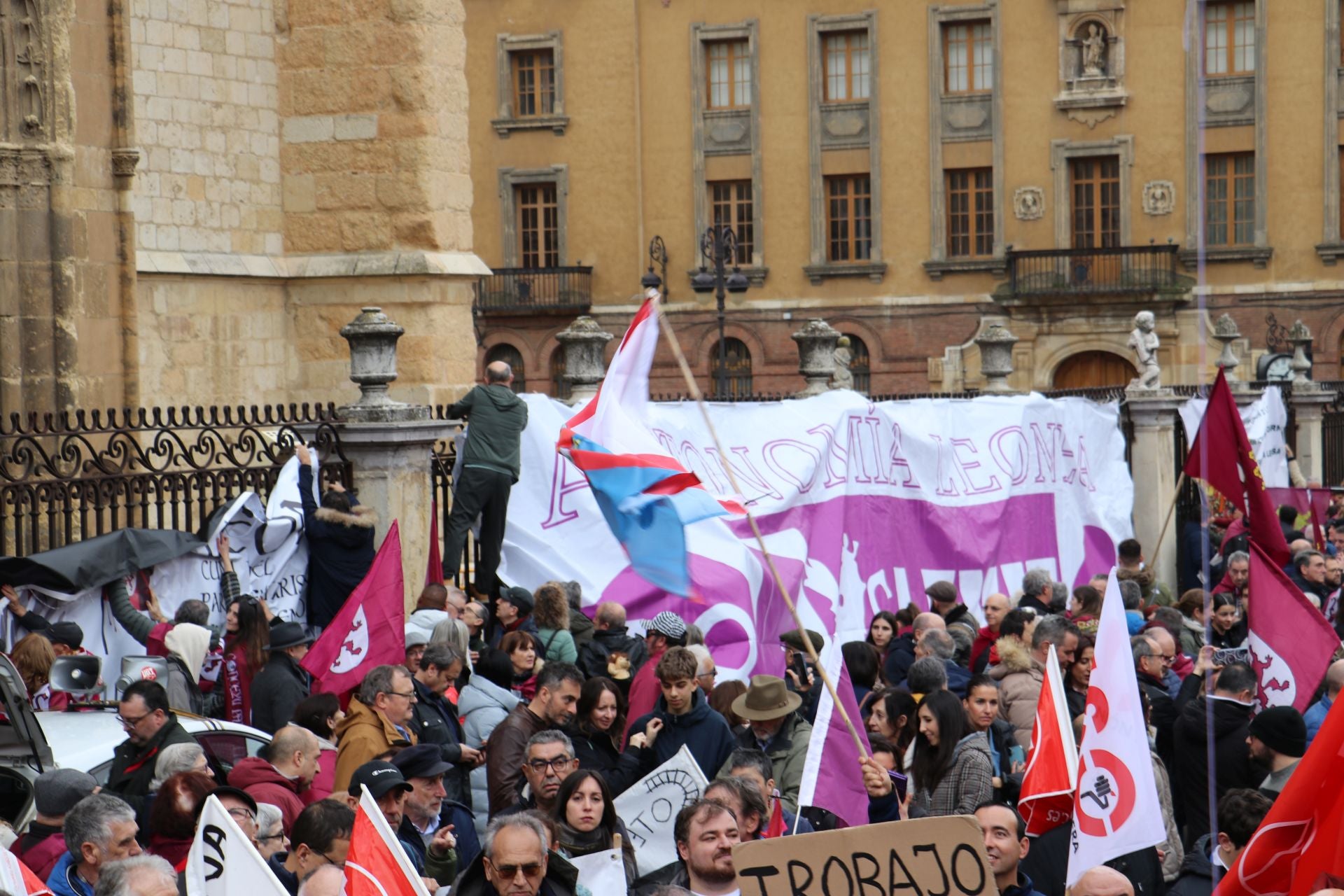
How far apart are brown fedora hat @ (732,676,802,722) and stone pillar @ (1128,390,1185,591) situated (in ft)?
35.7

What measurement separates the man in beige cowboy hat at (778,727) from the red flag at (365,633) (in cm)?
205

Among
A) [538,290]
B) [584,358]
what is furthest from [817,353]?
[538,290]

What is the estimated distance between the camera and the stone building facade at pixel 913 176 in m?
42.9

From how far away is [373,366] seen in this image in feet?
39.0

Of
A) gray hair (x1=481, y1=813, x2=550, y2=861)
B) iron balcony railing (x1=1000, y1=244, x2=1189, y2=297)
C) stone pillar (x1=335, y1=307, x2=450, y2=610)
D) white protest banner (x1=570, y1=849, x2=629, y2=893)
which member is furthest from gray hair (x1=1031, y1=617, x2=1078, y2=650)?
iron balcony railing (x1=1000, y1=244, x2=1189, y2=297)

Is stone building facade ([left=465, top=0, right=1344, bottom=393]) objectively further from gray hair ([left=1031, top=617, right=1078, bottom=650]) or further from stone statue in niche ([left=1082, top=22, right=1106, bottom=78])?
gray hair ([left=1031, top=617, right=1078, bottom=650])

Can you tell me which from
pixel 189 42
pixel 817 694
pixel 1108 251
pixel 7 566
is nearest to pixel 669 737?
pixel 817 694

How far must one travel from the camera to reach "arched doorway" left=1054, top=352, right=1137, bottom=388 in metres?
44.3

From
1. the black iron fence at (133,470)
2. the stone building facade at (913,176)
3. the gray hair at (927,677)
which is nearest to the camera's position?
the gray hair at (927,677)

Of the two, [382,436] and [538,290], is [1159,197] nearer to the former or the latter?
[538,290]

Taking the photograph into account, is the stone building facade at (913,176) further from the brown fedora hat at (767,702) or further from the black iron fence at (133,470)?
the brown fedora hat at (767,702)

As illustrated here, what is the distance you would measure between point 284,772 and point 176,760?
1.46ft

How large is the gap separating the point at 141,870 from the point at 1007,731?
4243mm

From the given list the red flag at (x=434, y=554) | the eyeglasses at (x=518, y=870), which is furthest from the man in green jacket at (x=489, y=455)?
the eyeglasses at (x=518, y=870)
